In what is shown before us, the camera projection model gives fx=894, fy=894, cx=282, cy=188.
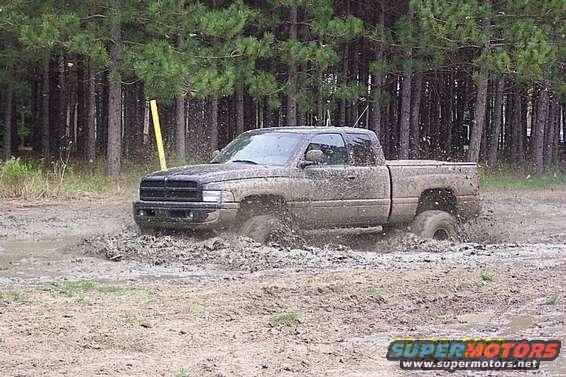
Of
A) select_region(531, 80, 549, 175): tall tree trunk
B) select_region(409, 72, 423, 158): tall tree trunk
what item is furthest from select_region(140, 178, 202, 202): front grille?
select_region(531, 80, 549, 175): tall tree trunk

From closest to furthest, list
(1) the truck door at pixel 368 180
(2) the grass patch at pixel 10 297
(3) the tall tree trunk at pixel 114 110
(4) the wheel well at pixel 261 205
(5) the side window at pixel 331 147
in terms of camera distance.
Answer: (2) the grass patch at pixel 10 297 < (4) the wheel well at pixel 261 205 < (5) the side window at pixel 331 147 < (1) the truck door at pixel 368 180 < (3) the tall tree trunk at pixel 114 110

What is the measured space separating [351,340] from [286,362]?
944 millimetres

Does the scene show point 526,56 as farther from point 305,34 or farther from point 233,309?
point 233,309

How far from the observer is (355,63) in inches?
1339

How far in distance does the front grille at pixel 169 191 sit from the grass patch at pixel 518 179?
51.5 ft

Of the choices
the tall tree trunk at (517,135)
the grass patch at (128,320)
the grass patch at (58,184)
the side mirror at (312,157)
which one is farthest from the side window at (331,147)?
the tall tree trunk at (517,135)

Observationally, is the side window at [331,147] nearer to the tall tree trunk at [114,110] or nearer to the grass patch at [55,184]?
the grass patch at [55,184]

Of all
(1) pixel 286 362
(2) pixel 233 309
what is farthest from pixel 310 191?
(1) pixel 286 362

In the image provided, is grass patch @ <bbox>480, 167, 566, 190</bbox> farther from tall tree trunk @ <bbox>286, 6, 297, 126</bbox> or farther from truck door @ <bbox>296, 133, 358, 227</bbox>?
truck door @ <bbox>296, 133, 358, 227</bbox>

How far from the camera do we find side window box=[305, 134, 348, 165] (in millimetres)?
12922

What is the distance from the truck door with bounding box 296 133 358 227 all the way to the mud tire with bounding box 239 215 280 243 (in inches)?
24.4

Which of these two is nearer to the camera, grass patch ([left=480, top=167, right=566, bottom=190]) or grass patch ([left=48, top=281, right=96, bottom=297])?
grass patch ([left=48, top=281, right=96, bottom=297])

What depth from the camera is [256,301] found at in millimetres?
8586

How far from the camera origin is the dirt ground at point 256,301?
652 cm
